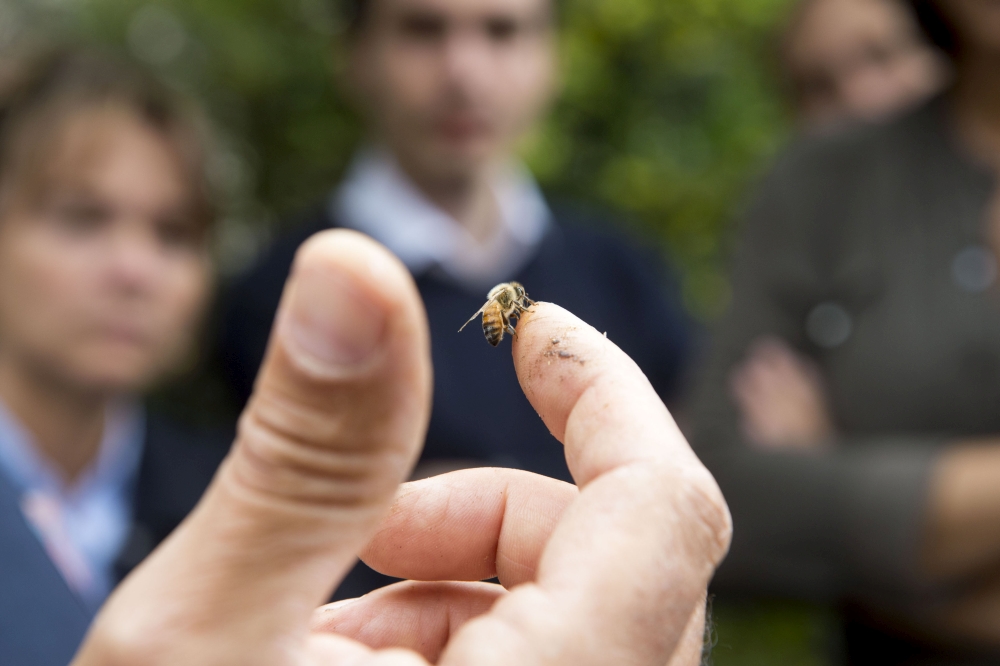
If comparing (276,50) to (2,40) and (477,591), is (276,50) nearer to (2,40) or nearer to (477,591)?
(2,40)

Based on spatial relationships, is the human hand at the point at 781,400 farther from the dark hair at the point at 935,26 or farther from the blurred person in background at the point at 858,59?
the blurred person in background at the point at 858,59

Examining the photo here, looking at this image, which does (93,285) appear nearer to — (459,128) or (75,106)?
(75,106)

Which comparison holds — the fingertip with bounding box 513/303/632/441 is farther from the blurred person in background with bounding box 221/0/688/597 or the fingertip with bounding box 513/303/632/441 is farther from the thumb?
the blurred person in background with bounding box 221/0/688/597

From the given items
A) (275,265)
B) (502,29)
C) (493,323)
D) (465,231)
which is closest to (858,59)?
(502,29)

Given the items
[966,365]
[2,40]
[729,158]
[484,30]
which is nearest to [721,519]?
[966,365]

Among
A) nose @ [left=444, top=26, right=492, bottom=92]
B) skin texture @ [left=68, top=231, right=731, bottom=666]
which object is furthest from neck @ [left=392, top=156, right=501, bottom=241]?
skin texture @ [left=68, top=231, right=731, bottom=666]

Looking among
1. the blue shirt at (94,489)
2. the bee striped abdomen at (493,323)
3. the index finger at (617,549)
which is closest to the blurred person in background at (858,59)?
the bee striped abdomen at (493,323)
